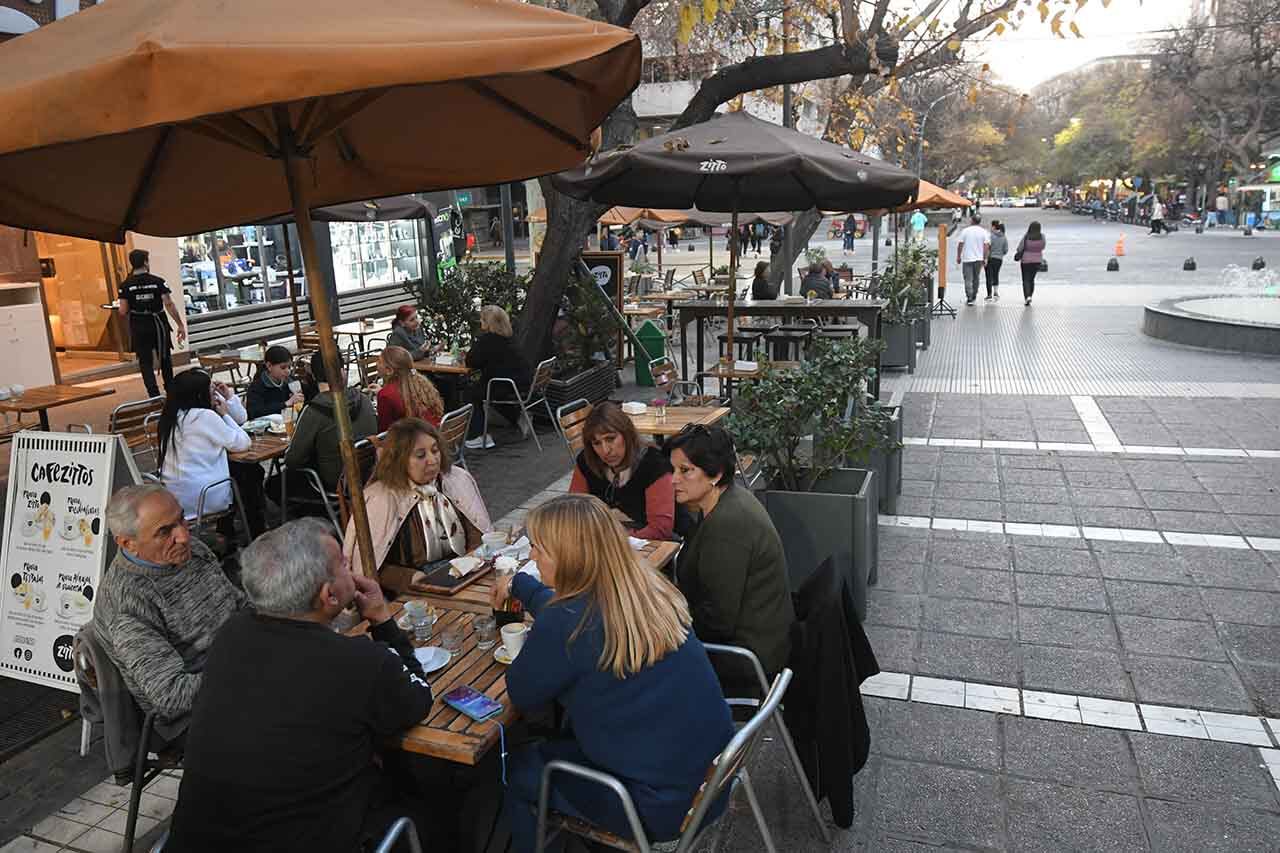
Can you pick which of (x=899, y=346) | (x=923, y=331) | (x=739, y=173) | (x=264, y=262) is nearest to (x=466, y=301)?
(x=739, y=173)

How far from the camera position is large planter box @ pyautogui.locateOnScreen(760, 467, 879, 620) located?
5039mm

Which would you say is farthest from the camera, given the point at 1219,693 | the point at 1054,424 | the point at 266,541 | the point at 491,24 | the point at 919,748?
the point at 1054,424

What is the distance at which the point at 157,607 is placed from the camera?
3154 millimetres

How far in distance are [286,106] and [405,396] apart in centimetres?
371

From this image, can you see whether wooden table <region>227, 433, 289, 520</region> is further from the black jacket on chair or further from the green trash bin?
the green trash bin

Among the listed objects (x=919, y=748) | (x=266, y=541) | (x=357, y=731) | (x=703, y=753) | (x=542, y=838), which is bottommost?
(x=919, y=748)

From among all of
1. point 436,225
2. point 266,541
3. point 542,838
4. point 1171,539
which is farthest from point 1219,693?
point 436,225

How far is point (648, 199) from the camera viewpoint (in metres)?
7.71

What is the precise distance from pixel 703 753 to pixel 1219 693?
9.76 feet

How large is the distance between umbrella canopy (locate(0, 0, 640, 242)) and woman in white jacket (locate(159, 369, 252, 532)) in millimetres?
1531

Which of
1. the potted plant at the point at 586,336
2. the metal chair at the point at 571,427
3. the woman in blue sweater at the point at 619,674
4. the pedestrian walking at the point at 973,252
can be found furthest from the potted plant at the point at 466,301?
the pedestrian walking at the point at 973,252

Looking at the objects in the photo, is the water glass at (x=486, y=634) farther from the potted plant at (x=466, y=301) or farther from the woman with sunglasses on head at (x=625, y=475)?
the potted plant at (x=466, y=301)

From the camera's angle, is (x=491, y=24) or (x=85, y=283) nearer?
(x=491, y=24)

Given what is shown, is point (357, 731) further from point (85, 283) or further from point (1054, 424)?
point (85, 283)
